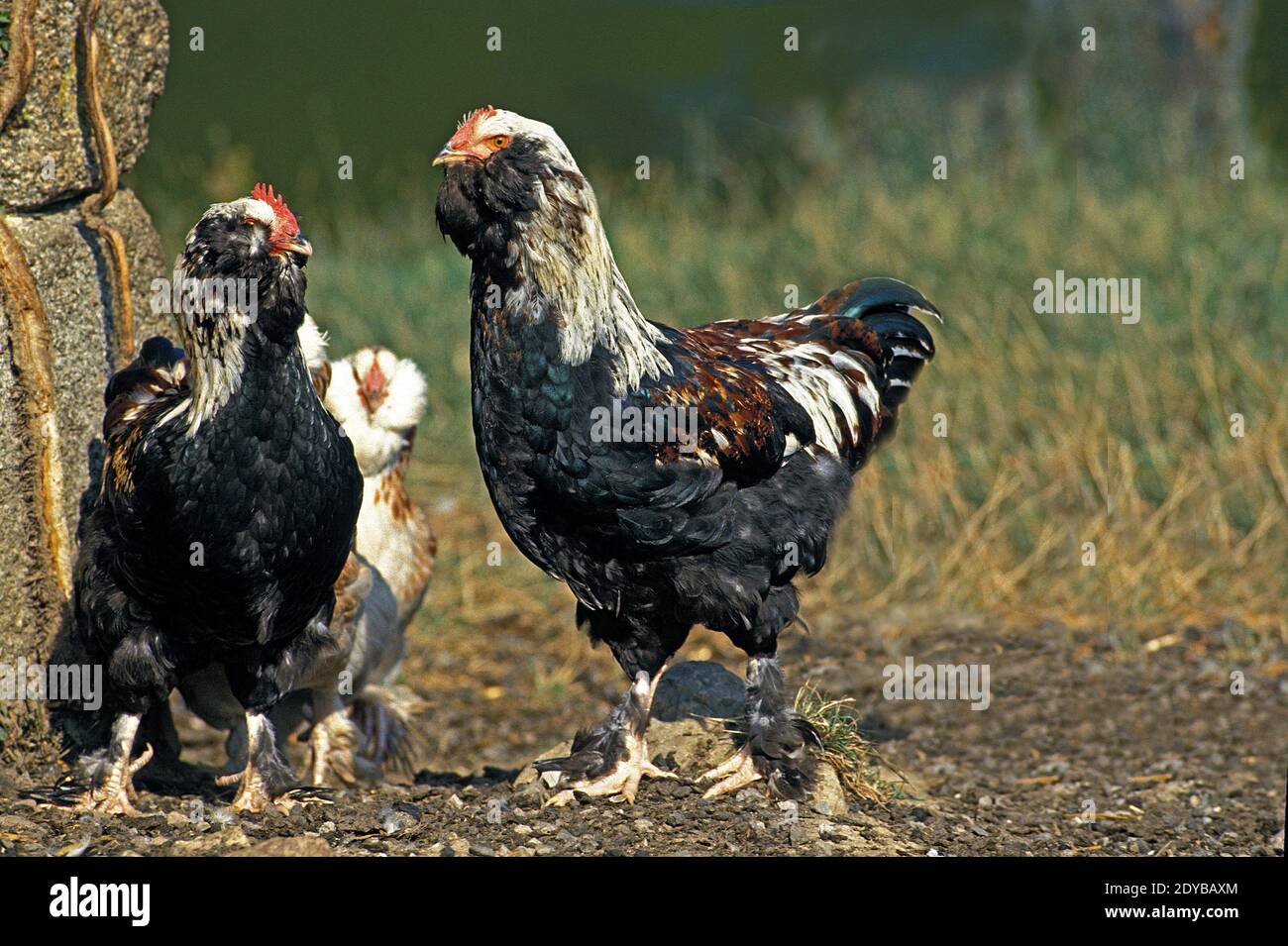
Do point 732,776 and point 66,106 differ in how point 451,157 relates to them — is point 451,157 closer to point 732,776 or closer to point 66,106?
point 66,106

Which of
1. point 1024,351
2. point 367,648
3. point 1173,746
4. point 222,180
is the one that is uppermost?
point 222,180

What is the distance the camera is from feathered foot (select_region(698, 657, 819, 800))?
4637 millimetres

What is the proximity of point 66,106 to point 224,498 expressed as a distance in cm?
163

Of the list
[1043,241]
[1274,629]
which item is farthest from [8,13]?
[1043,241]

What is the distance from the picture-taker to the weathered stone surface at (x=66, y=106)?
4.79m

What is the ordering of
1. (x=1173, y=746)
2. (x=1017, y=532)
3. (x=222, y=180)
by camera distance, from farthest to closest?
(x=222, y=180), (x=1017, y=532), (x=1173, y=746)

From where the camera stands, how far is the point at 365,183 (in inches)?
584

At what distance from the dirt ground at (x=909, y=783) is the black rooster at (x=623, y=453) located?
0.29 m

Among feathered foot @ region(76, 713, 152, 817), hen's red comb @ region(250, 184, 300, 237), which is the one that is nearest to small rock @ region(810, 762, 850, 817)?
feathered foot @ region(76, 713, 152, 817)

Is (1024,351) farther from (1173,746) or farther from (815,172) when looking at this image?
(815,172)

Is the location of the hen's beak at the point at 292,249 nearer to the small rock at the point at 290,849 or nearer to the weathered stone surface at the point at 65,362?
the weathered stone surface at the point at 65,362

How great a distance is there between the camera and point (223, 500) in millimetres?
4113

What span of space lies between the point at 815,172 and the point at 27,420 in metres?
10.9

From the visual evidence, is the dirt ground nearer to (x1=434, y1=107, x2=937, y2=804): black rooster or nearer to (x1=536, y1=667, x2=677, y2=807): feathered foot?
(x1=536, y1=667, x2=677, y2=807): feathered foot
